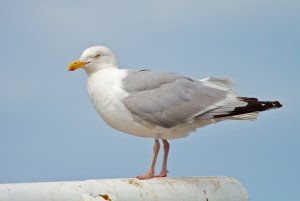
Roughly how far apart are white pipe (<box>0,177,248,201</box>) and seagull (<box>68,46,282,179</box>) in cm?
40

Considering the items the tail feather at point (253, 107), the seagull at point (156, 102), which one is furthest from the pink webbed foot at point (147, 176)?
the tail feather at point (253, 107)

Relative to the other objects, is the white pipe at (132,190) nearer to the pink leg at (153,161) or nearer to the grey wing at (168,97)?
the pink leg at (153,161)

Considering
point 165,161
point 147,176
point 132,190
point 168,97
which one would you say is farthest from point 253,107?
point 132,190

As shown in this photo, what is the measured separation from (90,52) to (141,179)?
52.1 inches

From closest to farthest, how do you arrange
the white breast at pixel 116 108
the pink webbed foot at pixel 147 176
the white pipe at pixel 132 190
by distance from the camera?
the white pipe at pixel 132 190 → the pink webbed foot at pixel 147 176 → the white breast at pixel 116 108

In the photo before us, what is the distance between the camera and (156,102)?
621 cm

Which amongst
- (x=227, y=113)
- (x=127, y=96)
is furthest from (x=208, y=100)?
(x=127, y=96)

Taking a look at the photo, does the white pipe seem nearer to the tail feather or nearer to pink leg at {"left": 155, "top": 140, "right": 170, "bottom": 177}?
pink leg at {"left": 155, "top": 140, "right": 170, "bottom": 177}

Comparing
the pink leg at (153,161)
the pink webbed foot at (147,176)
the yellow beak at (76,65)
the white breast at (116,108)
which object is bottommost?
the pink webbed foot at (147,176)

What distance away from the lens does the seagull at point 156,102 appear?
610 centimetres

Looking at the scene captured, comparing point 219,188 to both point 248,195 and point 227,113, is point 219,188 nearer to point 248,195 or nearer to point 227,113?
point 248,195

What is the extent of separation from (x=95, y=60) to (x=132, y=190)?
1.62m

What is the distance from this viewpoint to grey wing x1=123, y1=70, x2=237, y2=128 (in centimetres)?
611

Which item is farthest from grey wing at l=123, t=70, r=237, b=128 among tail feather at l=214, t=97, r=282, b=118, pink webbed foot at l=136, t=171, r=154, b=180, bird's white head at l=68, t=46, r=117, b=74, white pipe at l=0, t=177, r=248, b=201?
white pipe at l=0, t=177, r=248, b=201
